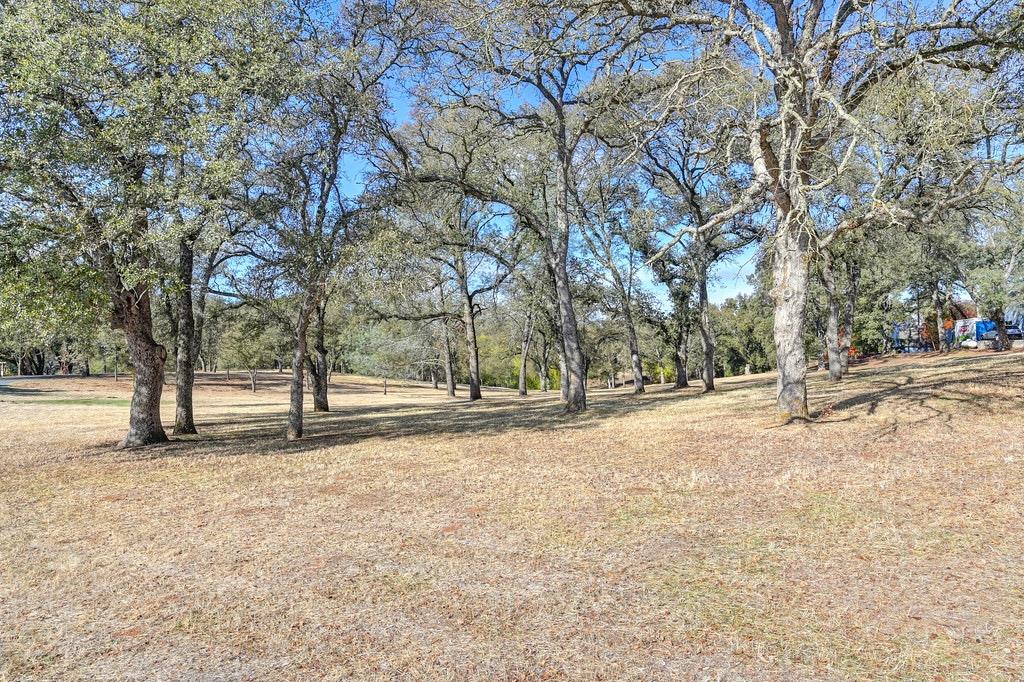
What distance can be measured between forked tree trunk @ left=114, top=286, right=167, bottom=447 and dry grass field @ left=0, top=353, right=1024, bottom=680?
3.26m

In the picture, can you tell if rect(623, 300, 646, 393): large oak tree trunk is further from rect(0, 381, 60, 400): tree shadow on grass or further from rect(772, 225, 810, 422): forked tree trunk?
rect(0, 381, 60, 400): tree shadow on grass

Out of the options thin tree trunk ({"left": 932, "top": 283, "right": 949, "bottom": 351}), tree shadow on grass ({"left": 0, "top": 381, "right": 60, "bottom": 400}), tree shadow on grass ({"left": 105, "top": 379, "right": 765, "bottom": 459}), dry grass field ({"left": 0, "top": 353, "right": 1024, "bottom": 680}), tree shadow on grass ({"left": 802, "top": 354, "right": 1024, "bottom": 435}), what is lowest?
tree shadow on grass ({"left": 105, "top": 379, "right": 765, "bottom": 459})

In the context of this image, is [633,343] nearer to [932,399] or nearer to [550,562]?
[932,399]

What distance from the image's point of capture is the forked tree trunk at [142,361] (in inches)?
523

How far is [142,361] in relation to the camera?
1359cm

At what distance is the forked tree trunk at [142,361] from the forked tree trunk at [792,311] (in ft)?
44.3

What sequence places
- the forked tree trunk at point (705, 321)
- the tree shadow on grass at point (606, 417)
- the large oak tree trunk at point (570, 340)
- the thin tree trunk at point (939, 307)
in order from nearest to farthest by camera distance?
the tree shadow on grass at point (606, 417), the large oak tree trunk at point (570, 340), the forked tree trunk at point (705, 321), the thin tree trunk at point (939, 307)

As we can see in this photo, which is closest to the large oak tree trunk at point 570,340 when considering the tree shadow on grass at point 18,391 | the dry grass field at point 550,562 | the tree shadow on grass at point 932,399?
the tree shadow on grass at point 932,399

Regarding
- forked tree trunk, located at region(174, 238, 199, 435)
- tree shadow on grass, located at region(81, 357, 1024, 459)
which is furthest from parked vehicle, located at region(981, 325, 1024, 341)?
forked tree trunk, located at region(174, 238, 199, 435)

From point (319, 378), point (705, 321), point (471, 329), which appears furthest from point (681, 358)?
point (319, 378)

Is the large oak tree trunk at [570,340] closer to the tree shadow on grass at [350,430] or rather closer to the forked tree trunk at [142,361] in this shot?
the tree shadow on grass at [350,430]

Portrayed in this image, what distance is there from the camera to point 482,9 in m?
11.5

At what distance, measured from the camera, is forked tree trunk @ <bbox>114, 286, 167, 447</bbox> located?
13.3 meters

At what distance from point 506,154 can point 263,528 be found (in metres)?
14.7
